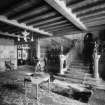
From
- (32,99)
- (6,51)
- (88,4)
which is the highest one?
(88,4)

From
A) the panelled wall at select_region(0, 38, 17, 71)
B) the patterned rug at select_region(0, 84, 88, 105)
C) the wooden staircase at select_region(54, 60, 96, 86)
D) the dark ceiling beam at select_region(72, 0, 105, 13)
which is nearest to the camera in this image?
the dark ceiling beam at select_region(72, 0, 105, 13)

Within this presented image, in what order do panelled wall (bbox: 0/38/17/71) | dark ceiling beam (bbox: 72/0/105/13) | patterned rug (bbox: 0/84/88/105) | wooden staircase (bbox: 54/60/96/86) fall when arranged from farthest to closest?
1. panelled wall (bbox: 0/38/17/71)
2. wooden staircase (bbox: 54/60/96/86)
3. patterned rug (bbox: 0/84/88/105)
4. dark ceiling beam (bbox: 72/0/105/13)

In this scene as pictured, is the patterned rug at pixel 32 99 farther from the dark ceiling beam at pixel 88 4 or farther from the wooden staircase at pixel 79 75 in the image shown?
the dark ceiling beam at pixel 88 4

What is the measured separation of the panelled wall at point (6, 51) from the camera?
764cm

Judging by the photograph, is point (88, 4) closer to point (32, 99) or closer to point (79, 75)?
point (32, 99)

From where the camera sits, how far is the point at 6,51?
26.1 feet

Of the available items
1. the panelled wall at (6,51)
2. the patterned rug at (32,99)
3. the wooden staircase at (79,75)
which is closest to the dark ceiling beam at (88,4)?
the patterned rug at (32,99)

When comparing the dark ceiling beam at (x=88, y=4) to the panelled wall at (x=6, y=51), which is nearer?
the dark ceiling beam at (x=88, y=4)

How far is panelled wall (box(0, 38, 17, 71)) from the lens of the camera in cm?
764

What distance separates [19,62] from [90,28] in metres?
8.18

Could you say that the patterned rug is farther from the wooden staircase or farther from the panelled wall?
the panelled wall

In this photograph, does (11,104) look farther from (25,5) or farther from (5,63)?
(5,63)

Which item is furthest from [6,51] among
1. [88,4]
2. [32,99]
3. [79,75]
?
[88,4]

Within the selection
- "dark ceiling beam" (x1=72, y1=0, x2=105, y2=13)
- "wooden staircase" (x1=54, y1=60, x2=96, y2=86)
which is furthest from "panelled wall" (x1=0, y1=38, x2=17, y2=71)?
"dark ceiling beam" (x1=72, y1=0, x2=105, y2=13)
